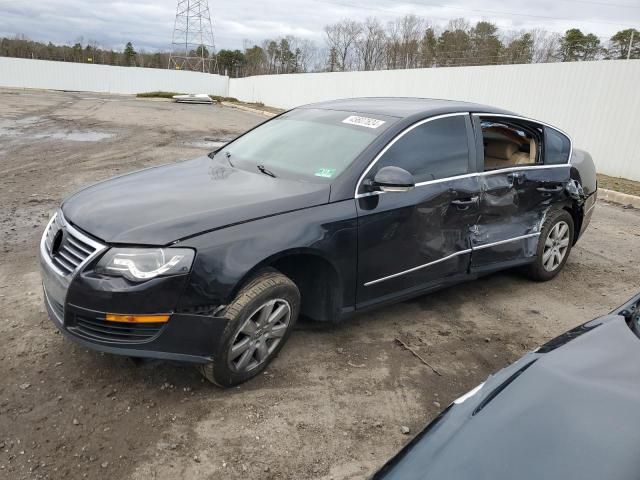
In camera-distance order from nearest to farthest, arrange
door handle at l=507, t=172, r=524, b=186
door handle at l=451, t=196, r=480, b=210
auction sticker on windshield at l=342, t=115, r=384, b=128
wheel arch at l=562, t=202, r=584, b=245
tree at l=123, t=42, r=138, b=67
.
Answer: auction sticker on windshield at l=342, t=115, r=384, b=128 < door handle at l=451, t=196, r=480, b=210 < door handle at l=507, t=172, r=524, b=186 < wheel arch at l=562, t=202, r=584, b=245 < tree at l=123, t=42, r=138, b=67

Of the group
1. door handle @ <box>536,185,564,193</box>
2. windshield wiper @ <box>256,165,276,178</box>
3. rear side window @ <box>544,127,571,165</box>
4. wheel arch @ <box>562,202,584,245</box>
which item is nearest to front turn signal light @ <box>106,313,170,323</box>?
windshield wiper @ <box>256,165,276,178</box>

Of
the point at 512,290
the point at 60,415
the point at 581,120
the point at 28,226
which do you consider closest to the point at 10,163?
the point at 28,226

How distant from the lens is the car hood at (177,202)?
2.83 metres

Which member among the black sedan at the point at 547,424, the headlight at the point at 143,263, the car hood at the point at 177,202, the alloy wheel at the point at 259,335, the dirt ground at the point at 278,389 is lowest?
the dirt ground at the point at 278,389

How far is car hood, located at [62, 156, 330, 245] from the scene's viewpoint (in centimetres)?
283

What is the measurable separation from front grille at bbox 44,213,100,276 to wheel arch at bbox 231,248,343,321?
1045 millimetres

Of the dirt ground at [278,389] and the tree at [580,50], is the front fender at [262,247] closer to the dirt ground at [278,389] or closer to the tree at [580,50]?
the dirt ground at [278,389]

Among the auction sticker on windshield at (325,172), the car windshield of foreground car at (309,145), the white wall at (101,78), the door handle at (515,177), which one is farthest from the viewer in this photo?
the white wall at (101,78)

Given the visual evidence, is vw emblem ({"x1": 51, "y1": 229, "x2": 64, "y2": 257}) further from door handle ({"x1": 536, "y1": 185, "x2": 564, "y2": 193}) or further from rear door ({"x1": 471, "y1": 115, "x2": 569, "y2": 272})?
door handle ({"x1": 536, "y1": 185, "x2": 564, "y2": 193})

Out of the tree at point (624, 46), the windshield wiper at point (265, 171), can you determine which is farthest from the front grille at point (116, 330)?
the tree at point (624, 46)

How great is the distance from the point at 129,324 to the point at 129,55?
96.2 m

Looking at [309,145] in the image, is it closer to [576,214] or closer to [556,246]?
[556,246]

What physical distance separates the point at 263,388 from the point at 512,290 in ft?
9.32

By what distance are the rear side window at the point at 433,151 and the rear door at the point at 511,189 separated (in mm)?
204
